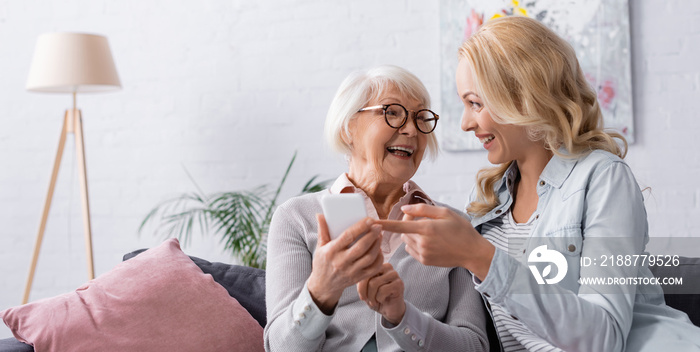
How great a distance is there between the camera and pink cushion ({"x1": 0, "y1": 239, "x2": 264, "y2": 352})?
5.91 ft

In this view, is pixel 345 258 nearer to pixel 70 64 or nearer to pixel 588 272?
pixel 588 272

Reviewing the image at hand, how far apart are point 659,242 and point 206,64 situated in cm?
222

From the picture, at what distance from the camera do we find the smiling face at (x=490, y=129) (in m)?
1.65

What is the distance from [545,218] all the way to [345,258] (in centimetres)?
53

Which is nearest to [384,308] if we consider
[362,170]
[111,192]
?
[362,170]

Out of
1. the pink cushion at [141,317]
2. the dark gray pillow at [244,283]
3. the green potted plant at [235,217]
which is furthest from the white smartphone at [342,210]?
the green potted plant at [235,217]

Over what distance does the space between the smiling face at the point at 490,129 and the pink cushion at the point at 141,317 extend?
2.72 ft

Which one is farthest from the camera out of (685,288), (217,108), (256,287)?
(217,108)

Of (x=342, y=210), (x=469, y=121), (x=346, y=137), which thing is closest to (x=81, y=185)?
(x=346, y=137)

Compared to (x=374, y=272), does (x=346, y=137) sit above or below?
above

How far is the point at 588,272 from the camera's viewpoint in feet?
4.56

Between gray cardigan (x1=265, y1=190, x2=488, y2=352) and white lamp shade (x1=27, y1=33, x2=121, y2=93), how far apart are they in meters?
1.70

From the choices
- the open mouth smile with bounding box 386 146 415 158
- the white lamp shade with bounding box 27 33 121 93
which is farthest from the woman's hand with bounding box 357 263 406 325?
the white lamp shade with bounding box 27 33 121 93

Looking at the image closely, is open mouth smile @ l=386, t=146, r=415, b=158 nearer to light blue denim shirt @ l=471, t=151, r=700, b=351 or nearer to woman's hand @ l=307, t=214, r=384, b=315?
light blue denim shirt @ l=471, t=151, r=700, b=351
